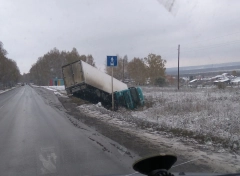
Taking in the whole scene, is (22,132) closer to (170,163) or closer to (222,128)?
(222,128)

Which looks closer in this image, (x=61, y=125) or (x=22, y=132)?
(x=22, y=132)

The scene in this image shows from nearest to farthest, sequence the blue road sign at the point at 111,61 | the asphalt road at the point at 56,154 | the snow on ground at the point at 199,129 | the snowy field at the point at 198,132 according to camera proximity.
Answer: the asphalt road at the point at 56,154 → the snowy field at the point at 198,132 → the snow on ground at the point at 199,129 → the blue road sign at the point at 111,61

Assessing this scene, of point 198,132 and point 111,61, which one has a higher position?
point 111,61

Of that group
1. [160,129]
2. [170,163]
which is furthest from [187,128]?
[170,163]

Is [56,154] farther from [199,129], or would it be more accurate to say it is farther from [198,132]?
[199,129]

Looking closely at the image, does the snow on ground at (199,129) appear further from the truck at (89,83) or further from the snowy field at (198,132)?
the truck at (89,83)

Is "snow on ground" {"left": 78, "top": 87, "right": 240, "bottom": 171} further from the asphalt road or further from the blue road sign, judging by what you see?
the blue road sign

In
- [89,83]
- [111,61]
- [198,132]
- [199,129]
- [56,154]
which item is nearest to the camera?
[56,154]

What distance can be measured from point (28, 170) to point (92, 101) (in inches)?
759

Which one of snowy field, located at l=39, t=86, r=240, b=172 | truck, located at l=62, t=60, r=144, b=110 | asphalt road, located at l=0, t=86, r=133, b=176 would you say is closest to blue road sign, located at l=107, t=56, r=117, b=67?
snowy field, located at l=39, t=86, r=240, b=172

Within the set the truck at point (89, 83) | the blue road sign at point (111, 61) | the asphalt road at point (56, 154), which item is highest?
the blue road sign at point (111, 61)

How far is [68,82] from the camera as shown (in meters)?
25.1

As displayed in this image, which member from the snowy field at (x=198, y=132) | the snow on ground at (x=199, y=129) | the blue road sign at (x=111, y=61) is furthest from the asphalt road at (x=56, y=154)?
the blue road sign at (x=111, y=61)

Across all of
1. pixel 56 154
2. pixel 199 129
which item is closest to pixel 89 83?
pixel 199 129
